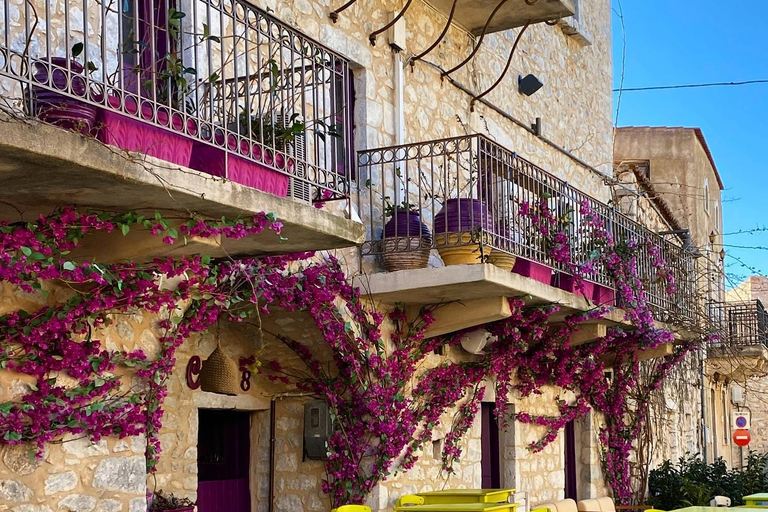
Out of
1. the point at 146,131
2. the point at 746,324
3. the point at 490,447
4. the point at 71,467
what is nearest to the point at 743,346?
the point at 746,324

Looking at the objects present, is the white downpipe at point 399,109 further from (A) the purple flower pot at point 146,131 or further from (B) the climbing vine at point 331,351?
(A) the purple flower pot at point 146,131

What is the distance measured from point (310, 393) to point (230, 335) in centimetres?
85

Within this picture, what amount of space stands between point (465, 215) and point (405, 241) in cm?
54

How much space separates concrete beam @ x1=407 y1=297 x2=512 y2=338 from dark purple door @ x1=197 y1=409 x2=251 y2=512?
5.72ft

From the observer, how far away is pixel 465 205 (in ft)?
27.6

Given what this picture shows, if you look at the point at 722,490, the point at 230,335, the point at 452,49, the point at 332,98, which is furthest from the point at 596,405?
the point at 332,98

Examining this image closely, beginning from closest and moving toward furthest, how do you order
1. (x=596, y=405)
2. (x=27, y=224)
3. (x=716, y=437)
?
1. (x=27, y=224)
2. (x=596, y=405)
3. (x=716, y=437)

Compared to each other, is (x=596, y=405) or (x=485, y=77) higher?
(x=485, y=77)

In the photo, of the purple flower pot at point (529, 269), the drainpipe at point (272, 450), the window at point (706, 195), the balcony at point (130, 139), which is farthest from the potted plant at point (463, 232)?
the window at point (706, 195)

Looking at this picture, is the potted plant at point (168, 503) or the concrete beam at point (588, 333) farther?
the concrete beam at point (588, 333)

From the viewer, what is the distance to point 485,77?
37.5 ft

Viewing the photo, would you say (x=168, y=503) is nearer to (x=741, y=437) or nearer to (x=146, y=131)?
(x=146, y=131)

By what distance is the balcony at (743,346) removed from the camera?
60.8 ft

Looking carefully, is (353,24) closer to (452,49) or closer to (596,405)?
(452,49)
